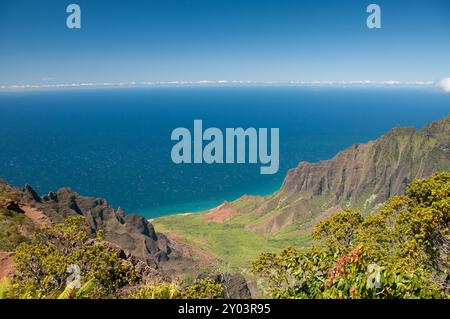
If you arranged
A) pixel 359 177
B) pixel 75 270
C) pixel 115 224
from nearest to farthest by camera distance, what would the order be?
pixel 75 270 → pixel 115 224 → pixel 359 177

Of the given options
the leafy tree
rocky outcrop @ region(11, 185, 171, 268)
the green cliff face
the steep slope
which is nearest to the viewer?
the leafy tree

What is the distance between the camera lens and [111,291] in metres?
15.9

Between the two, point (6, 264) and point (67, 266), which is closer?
point (67, 266)

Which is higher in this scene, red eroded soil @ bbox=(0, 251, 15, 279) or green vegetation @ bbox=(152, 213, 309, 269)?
red eroded soil @ bbox=(0, 251, 15, 279)

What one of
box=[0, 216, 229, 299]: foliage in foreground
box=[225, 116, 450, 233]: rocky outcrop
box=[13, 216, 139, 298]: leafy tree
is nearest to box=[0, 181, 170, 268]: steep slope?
box=[225, 116, 450, 233]: rocky outcrop

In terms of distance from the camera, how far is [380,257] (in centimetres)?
1650

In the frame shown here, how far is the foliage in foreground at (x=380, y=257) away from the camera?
748 centimetres

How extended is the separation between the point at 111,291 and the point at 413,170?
107 meters

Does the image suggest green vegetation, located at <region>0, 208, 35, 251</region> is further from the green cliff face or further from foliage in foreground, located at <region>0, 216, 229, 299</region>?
the green cliff face

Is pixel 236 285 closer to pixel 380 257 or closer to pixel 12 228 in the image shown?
pixel 12 228

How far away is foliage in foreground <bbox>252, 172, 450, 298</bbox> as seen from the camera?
7.48 metres

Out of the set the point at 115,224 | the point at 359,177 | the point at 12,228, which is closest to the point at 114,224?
the point at 115,224

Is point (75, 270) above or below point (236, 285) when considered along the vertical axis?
above
